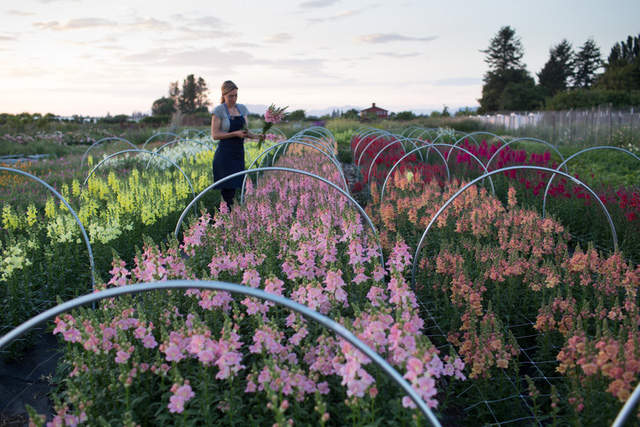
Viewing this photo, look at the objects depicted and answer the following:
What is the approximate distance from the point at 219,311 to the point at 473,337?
170 centimetres

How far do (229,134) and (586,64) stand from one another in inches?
2943

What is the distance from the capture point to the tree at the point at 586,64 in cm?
6562

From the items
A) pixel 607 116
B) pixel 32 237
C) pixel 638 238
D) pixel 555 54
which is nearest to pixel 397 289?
pixel 32 237

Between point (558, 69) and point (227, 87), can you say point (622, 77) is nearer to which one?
point (558, 69)

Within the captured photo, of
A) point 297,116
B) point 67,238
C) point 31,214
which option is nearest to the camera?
point 67,238

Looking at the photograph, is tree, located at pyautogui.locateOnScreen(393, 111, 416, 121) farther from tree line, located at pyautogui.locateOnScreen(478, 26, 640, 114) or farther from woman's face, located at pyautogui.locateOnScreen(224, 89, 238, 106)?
woman's face, located at pyautogui.locateOnScreen(224, 89, 238, 106)

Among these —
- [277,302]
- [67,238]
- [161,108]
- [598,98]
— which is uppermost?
[161,108]

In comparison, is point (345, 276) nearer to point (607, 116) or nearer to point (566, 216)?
point (566, 216)

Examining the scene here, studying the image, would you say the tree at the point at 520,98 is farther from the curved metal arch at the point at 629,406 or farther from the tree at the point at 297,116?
the curved metal arch at the point at 629,406

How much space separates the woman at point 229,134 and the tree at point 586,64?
235 feet

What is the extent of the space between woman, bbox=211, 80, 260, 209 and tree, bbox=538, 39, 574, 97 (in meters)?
66.3

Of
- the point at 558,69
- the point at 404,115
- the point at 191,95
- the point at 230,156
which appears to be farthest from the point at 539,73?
the point at 230,156

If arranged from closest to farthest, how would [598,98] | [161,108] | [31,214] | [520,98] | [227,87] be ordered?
1. [31,214]
2. [227,87]
3. [598,98]
4. [520,98]
5. [161,108]

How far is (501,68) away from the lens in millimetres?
64062
